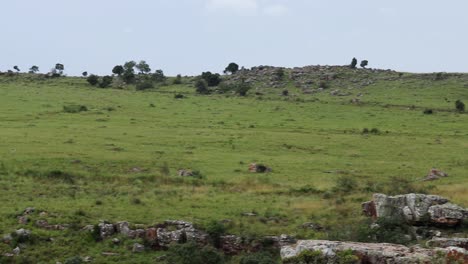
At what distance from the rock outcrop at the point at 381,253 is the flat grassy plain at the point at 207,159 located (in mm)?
10273

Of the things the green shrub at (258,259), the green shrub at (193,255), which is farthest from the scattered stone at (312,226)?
the green shrub at (193,255)

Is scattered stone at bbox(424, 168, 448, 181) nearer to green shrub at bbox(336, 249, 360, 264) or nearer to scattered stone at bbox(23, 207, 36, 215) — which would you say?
green shrub at bbox(336, 249, 360, 264)

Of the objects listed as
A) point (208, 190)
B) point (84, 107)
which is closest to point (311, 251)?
point (208, 190)

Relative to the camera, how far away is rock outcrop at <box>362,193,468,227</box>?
2802 cm

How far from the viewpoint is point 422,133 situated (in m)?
60.1

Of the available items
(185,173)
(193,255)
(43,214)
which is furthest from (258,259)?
(185,173)

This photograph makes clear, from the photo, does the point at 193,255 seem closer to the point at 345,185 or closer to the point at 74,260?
the point at 74,260

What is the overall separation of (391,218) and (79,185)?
61.9ft

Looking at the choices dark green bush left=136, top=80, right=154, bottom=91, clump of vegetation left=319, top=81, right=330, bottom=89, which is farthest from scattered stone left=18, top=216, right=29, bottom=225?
clump of vegetation left=319, top=81, right=330, bottom=89

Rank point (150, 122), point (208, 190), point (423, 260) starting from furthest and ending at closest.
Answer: point (150, 122), point (208, 190), point (423, 260)

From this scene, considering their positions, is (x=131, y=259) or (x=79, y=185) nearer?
(x=131, y=259)

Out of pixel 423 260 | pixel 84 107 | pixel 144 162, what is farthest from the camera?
pixel 84 107

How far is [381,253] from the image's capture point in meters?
17.3

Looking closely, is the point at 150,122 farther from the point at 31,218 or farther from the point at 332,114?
the point at 31,218
